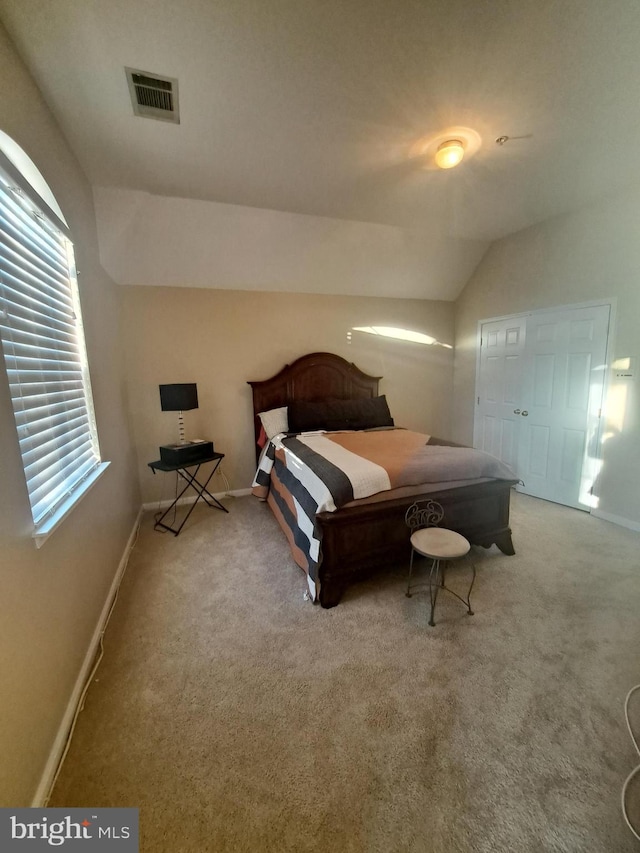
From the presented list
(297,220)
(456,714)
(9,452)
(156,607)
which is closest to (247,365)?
(297,220)

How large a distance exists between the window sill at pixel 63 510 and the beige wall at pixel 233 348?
5.09ft

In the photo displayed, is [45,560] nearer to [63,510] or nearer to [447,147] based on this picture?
[63,510]

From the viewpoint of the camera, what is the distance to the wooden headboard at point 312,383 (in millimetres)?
3693

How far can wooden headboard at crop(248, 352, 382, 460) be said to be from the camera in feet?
12.1

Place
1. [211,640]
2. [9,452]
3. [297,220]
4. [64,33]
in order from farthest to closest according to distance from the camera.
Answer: [297,220], [211,640], [64,33], [9,452]

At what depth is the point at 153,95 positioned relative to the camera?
163cm

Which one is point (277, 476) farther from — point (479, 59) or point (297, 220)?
point (479, 59)

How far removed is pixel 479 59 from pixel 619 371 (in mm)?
2559

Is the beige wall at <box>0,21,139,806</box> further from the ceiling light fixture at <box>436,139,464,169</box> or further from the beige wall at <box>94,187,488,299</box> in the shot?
the ceiling light fixture at <box>436,139,464,169</box>

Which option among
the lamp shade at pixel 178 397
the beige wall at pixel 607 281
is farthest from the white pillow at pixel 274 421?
the beige wall at pixel 607 281

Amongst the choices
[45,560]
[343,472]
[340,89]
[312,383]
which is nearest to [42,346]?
[45,560]

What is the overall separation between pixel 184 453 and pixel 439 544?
224 cm

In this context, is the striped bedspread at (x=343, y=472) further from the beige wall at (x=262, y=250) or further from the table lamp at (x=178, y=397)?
the beige wall at (x=262, y=250)

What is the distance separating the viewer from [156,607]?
6.52 ft
